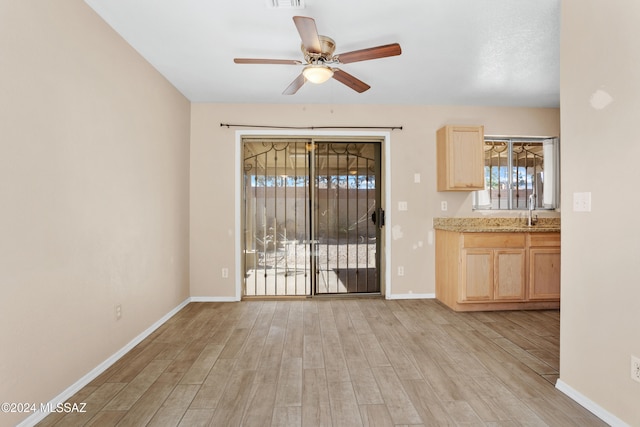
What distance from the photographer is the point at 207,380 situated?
214cm

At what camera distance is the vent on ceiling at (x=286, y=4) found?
210 centimetres

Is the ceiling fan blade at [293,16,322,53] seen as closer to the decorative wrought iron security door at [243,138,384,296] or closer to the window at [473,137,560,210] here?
the decorative wrought iron security door at [243,138,384,296]

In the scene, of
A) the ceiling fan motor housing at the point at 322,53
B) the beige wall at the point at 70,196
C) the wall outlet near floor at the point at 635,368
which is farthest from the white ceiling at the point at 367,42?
the wall outlet near floor at the point at 635,368

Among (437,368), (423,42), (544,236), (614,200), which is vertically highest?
(423,42)

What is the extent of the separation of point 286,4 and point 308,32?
40 centimetres

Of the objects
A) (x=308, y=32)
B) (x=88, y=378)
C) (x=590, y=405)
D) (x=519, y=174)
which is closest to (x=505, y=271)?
(x=519, y=174)

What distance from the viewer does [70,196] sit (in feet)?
6.55

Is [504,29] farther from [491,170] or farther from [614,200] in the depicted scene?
[491,170]

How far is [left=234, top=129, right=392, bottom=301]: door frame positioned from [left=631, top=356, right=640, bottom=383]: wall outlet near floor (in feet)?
8.71

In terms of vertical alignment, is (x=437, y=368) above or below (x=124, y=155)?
below

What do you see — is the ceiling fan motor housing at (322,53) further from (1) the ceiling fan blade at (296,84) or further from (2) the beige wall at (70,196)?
(2) the beige wall at (70,196)

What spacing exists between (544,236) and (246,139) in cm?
387

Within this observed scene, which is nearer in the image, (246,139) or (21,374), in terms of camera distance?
(21,374)

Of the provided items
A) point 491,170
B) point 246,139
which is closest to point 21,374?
point 246,139
